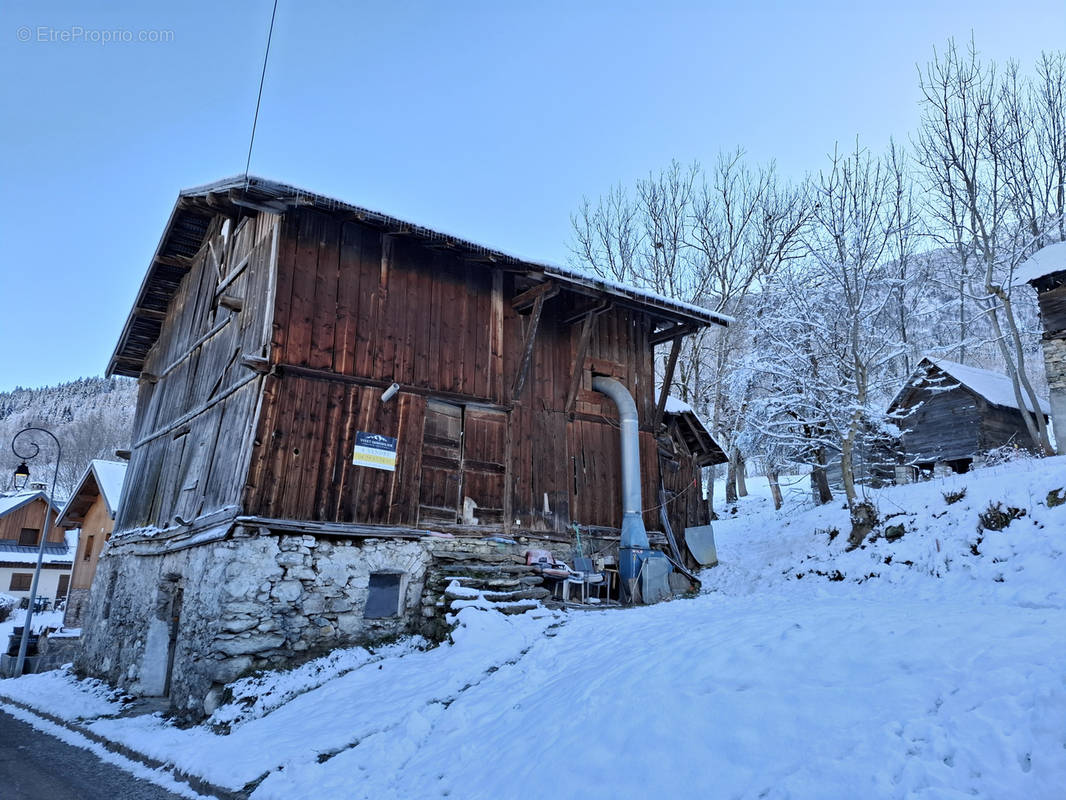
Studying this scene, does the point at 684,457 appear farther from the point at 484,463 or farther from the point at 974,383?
the point at 974,383

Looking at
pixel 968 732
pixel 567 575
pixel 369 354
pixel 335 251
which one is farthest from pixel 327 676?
pixel 968 732

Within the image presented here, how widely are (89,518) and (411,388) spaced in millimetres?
24678

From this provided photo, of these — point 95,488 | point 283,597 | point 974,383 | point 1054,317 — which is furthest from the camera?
point 95,488

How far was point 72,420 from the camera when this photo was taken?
322 ft

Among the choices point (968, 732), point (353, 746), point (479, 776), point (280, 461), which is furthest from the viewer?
point (280, 461)

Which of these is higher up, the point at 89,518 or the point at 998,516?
the point at 89,518

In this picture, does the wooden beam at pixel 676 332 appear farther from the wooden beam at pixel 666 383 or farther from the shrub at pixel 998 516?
the shrub at pixel 998 516

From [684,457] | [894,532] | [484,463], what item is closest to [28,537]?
[484,463]

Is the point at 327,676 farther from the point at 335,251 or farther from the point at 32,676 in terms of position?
the point at 32,676

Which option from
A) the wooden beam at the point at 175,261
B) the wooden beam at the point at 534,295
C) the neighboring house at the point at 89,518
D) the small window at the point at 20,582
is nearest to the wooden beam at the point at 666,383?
the wooden beam at the point at 534,295

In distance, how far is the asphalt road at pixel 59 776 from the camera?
23.7ft

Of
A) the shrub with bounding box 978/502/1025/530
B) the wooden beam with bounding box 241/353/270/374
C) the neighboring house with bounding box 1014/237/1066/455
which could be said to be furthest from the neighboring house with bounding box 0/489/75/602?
the neighboring house with bounding box 1014/237/1066/455

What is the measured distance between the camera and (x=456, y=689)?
8172mm

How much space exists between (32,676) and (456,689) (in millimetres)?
14955
